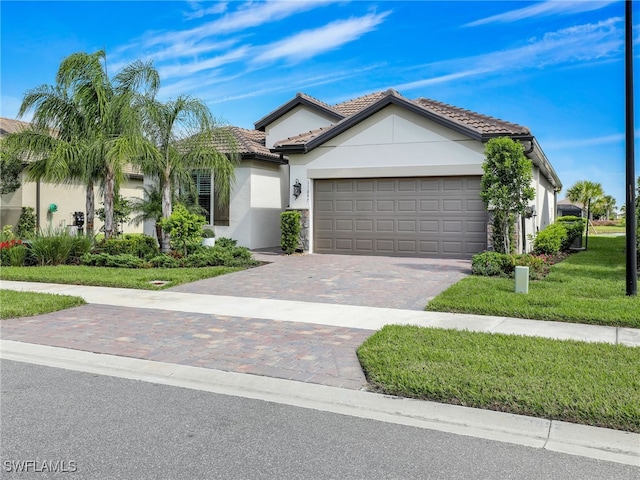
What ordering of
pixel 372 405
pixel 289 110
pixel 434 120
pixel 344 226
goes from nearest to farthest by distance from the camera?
pixel 372 405 → pixel 434 120 → pixel 344 226 → pixel 289 110

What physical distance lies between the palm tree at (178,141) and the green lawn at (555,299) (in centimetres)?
890

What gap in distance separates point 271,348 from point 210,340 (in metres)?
0.92

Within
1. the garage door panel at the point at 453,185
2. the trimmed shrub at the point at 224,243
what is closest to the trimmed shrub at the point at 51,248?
the trimmed shrub at the point at 224,243

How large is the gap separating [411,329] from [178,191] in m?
12.4

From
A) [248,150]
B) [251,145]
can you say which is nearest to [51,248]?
[248,150]

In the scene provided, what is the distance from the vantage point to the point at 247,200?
64.3 feet

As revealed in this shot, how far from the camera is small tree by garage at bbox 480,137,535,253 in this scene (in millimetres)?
12852

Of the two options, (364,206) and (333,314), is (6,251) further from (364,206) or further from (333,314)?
(333,314)

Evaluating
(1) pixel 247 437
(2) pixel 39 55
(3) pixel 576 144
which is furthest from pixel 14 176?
(3) pixel 576 144

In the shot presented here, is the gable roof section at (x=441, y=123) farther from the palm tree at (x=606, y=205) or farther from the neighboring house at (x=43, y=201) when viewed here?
the palm tree at (x=606, y=205)

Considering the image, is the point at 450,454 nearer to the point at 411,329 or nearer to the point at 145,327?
the point at 411,329

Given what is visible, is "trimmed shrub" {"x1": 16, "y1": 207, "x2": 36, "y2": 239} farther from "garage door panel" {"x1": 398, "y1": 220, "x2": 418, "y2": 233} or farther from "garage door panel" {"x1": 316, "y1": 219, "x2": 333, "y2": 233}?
"garage door panel" {"x1": 398, "y1": 220, "x2": 418, "y2": 233}

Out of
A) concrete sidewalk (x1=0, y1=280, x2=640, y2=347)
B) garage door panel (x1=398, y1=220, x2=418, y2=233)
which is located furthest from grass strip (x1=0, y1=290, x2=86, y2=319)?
garage door panel (x1=398, y1=220, x2=418, y2=233)

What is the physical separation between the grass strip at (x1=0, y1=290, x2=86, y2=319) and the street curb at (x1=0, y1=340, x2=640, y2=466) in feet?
7.28
